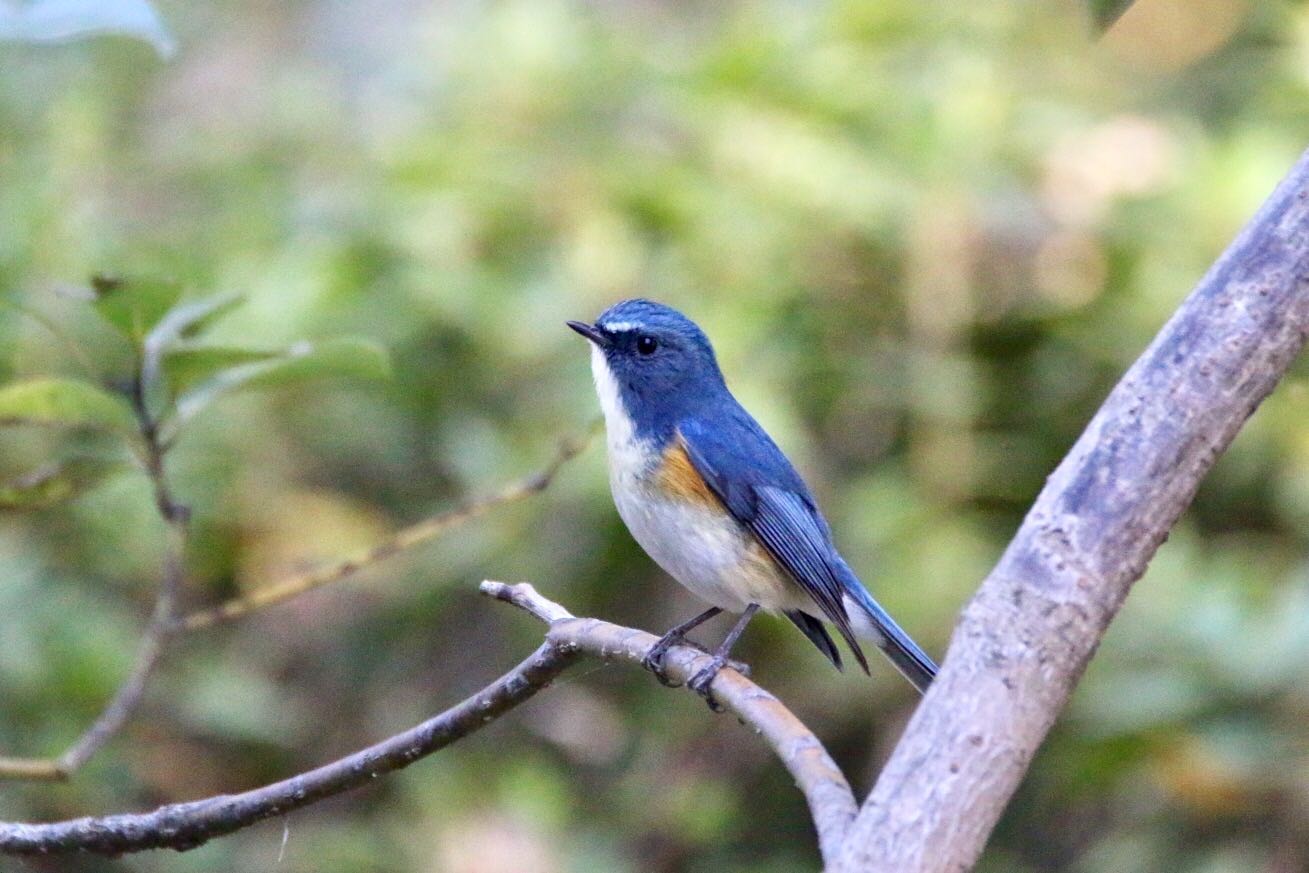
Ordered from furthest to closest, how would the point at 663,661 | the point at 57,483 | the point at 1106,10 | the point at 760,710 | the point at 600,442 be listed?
the point at 600,442 < the point at 57,483 < the point at 663,661 < the point at 1106,10 < the point at 760,710

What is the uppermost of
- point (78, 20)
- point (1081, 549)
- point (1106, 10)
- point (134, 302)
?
point (1106, 10)

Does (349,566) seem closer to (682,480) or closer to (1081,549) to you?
(682,480)

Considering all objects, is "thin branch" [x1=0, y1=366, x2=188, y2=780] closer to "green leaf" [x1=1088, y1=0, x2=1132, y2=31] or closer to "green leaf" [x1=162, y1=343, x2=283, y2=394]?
"green leaf" [x1=162, y1=343, x2=283, y2=394]

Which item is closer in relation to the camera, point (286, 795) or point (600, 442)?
point (286, 795)

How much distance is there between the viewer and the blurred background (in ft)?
12.5

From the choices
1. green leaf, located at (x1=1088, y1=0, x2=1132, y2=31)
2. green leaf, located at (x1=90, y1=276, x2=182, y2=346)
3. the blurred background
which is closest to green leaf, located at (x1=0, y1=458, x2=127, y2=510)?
green leaf, located at (x1=90, y1=276, x2=182, y2=346)

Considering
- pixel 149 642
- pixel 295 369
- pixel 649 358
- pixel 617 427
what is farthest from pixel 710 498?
pixel 149 642

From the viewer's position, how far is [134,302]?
8.11 feet

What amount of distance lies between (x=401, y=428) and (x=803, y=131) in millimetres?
1534

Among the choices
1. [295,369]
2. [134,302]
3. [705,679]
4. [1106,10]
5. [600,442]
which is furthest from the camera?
[600,442]

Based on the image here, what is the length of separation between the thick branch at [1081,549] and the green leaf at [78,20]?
4.25ft

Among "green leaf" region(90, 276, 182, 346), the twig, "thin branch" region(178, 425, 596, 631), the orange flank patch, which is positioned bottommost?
"thin branch" region(178, 425, 596, 631)

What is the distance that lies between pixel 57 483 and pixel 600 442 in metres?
1.63

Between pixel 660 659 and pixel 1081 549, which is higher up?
pixel 1081 549
